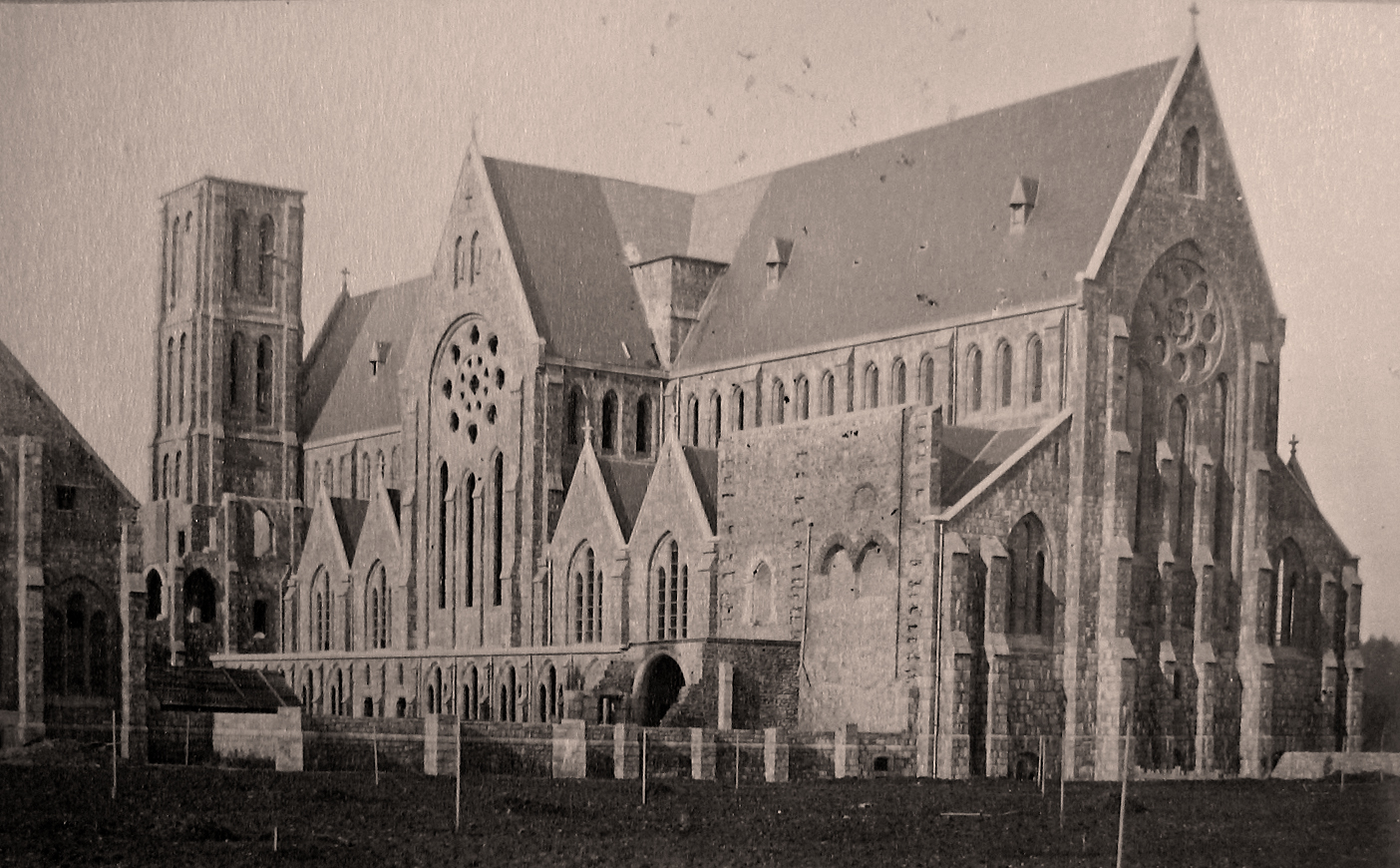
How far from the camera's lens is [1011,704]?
2857 inches

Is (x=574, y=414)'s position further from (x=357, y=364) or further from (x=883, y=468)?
(x=357, y=364)

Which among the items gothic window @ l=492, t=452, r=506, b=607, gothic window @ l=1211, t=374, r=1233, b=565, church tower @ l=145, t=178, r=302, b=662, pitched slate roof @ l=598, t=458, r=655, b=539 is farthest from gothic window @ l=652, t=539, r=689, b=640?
church tower @ l=145, t=178, r=302, b=662

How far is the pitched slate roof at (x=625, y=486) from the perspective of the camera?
8425 centimetres

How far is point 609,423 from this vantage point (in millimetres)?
91250

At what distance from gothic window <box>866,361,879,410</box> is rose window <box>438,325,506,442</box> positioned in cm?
1569

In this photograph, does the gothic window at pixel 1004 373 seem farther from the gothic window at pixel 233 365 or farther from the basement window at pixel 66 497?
the gothic window at pixel 233 365

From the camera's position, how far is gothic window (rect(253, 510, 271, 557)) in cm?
10781

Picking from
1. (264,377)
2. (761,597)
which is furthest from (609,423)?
(264,377)

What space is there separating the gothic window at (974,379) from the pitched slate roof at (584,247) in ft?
53.9

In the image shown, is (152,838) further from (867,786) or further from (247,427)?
(247,427)

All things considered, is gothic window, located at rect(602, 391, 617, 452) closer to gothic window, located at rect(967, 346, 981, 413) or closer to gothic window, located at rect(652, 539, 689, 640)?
gothic window, located at rect(652, 539, 689, 640)

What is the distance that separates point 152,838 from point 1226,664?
41294 mm

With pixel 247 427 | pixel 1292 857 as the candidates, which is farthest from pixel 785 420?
pixel 1292 857

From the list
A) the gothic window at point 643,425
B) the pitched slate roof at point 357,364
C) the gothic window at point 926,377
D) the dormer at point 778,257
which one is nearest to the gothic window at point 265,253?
the pitched slate roof at point 357,364
